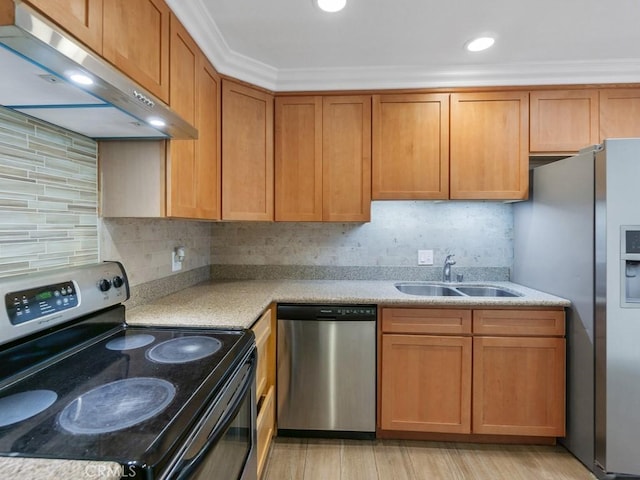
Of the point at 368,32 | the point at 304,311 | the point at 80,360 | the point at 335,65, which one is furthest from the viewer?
the point at 335,65

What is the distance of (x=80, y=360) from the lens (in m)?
1.08

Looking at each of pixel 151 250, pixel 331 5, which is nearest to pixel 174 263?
pixel 151 250

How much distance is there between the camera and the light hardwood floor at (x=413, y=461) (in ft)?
5.74

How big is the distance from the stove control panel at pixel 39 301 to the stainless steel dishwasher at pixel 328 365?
3.60ft

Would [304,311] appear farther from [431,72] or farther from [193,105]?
[431,72]

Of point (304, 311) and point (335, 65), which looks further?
point (335, 65)

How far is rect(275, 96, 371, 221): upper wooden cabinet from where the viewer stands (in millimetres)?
2266

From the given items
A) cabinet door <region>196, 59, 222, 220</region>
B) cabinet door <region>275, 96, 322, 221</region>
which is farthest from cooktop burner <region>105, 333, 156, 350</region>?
cabinet door <region>275, 96, 322, 221</region>

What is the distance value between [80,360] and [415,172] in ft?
6.77

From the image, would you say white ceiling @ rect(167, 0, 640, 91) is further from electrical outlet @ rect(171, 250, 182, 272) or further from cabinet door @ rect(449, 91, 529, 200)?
electrical outlet @ rect(171, 250, 182, 272)

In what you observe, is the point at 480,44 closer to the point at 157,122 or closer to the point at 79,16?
the point at 157,122

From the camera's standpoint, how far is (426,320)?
1967 millimetres

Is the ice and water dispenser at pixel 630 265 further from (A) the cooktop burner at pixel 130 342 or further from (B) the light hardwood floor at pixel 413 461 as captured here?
(A) the cooktop burner at pixel 130 342

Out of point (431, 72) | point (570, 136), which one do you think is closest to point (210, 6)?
point (431, 72)
